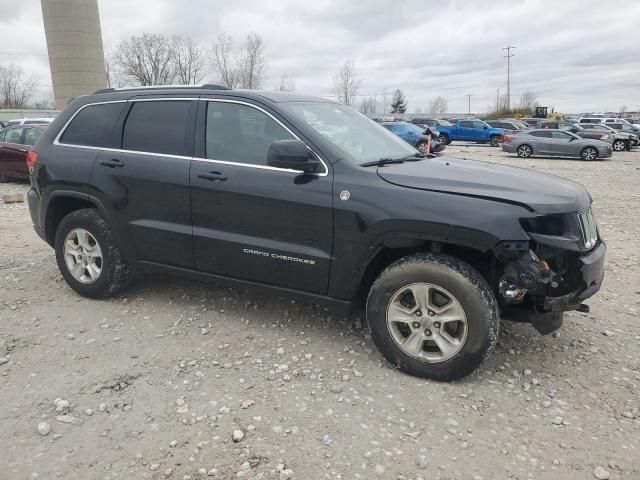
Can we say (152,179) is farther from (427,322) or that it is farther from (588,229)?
(588,229)

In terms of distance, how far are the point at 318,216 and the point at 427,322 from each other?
100cm

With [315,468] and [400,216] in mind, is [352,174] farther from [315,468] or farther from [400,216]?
[315,468]

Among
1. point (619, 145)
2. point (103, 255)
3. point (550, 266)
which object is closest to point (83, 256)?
point (103, 255)

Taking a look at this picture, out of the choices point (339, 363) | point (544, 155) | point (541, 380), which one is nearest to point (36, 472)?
point (339, 363)

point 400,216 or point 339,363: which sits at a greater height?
point 400,216

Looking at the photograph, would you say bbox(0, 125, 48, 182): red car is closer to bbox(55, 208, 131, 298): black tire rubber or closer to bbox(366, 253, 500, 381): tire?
bbox(55, 208, 131, 298): black tire rubber

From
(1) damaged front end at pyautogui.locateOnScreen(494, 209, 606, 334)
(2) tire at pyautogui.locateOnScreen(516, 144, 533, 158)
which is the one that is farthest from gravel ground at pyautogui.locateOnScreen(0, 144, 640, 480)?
(2) tire at pyautogui.locateOnScreen(516, 144, 533, 158)

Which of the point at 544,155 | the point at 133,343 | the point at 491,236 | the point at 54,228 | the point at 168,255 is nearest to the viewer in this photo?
the point at 491,236

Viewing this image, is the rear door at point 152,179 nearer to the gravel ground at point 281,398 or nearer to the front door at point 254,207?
the front door at point 254,207

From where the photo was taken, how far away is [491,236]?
3.03 meters

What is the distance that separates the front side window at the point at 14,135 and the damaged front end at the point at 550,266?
12.7 m

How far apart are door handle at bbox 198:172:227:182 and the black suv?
0.01 meters

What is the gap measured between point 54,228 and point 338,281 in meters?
2.96

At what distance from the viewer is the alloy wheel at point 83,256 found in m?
4.57
